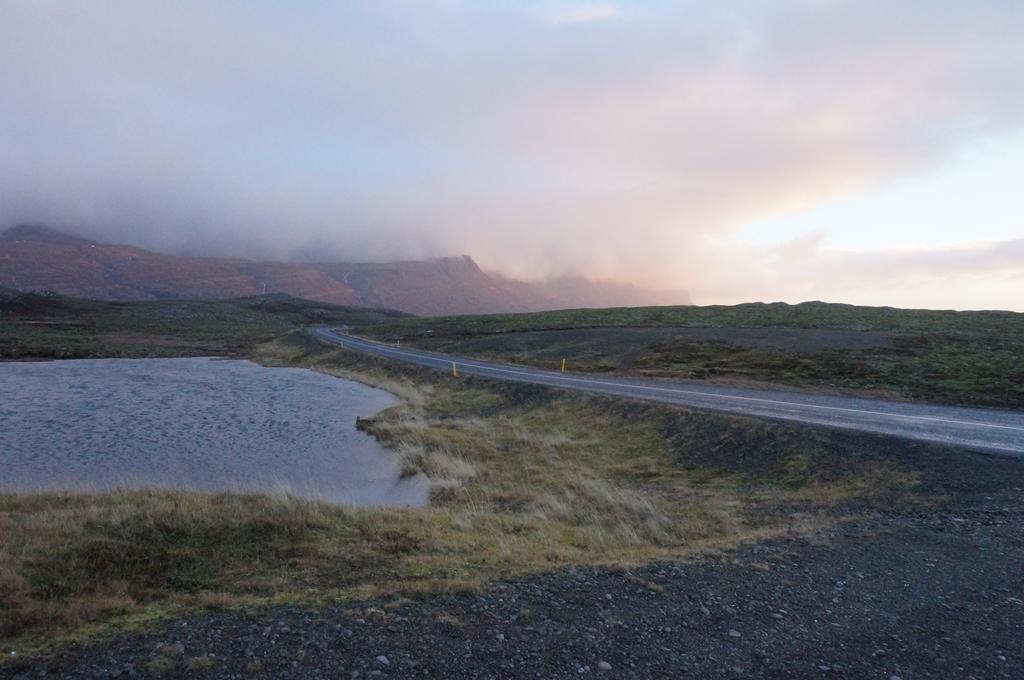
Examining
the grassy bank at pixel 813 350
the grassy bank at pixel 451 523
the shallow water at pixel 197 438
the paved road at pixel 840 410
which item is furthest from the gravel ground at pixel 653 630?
the grassy bank at pixel 813 350

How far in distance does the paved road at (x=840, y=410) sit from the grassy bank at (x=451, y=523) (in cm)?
206

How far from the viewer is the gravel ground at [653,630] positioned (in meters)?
6.10

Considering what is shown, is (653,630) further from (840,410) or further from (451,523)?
(840,410)

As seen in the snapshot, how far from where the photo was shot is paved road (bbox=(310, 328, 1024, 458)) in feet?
58.6

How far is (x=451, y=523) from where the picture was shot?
41.8 feet

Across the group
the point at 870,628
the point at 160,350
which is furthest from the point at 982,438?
the point at 160,350

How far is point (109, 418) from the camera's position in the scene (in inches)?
1199

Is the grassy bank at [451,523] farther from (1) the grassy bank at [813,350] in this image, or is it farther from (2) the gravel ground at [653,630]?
(1) the grassy bank at [813,350]

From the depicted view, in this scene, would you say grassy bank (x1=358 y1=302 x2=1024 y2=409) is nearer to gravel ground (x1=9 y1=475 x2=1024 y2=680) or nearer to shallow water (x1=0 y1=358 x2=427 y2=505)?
shallow water (x1=0 y1=358 x2=427 y2=505)

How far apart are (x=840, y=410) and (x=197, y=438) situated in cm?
2475

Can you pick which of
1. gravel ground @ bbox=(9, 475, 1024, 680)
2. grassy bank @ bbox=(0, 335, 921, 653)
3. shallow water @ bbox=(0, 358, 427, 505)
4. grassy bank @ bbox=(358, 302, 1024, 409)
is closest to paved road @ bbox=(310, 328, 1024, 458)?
grassy bank @ bbox=(0, 335, 921, 653)

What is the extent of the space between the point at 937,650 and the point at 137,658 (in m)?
7.88

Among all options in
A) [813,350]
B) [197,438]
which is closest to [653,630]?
[197,438]

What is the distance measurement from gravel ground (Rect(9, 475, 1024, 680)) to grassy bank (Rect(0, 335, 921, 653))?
0.74 m
